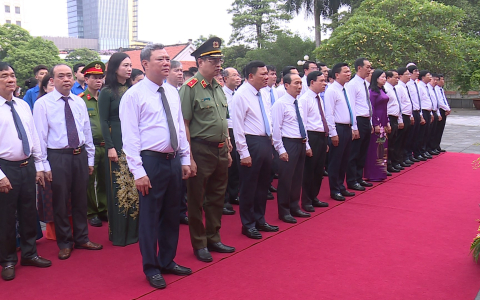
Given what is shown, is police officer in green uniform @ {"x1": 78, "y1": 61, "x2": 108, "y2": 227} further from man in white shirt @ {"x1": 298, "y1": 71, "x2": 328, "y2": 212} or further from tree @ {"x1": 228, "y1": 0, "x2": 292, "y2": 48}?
tree @ {"x1": 228, "y1": 0, "x2": 292, "y2": 48}

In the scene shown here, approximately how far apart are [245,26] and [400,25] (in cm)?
2208

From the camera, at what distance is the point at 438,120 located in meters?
9.24

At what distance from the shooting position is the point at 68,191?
4090 mm

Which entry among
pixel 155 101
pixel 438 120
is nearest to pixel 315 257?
pixel 155 101

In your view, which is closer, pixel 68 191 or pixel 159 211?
pixel 159 211

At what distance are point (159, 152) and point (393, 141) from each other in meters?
5.25

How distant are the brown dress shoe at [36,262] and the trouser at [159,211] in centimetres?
92

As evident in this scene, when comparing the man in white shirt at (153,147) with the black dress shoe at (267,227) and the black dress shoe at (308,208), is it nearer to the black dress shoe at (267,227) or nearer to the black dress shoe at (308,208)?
the black dress shoe at (267,227)

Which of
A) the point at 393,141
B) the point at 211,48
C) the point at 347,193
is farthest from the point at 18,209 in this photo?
the point at 393,141

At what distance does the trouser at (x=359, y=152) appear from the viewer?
6.49 m

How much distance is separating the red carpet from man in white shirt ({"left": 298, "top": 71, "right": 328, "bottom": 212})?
0.93ft

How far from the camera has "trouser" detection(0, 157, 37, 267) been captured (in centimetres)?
348

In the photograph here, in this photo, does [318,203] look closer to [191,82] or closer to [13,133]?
[191,82]

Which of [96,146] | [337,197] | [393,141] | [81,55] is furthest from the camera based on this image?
[81,55]
